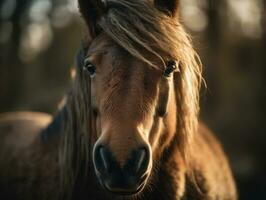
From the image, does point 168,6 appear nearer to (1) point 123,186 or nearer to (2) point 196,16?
(1) point 123,186

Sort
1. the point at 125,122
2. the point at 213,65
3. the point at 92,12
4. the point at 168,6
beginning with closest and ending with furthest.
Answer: the point at 125,122, the point at 92,12, the point at 168,6, the point at 213,65

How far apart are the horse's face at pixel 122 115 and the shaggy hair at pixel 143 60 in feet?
0.35

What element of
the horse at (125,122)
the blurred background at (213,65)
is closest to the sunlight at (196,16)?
the blurred background at (213,65)

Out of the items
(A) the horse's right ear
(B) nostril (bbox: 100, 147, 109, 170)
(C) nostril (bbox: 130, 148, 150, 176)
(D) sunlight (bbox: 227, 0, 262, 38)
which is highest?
(A) the horse's right ear

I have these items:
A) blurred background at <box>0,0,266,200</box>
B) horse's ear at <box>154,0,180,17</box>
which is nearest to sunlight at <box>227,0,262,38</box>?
blurred background at <box>0,0,266,200</box>

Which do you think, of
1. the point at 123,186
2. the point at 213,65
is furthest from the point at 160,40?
the point at 213,65

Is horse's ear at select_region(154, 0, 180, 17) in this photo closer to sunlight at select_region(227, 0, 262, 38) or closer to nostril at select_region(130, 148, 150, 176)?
nostril at select_region(130, 148, 150, 176)

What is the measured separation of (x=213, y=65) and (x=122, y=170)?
13652 millimetres

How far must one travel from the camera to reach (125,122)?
277cm

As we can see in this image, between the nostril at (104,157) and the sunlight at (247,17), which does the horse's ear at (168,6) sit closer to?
the nostril at (104,157)

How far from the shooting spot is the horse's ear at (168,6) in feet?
11.8

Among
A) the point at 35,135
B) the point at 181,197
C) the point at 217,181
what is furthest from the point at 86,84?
the point at 217,181

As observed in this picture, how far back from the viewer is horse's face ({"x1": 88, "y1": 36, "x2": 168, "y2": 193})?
265cm

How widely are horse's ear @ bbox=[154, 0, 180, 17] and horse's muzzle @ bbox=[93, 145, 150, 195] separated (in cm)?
136
